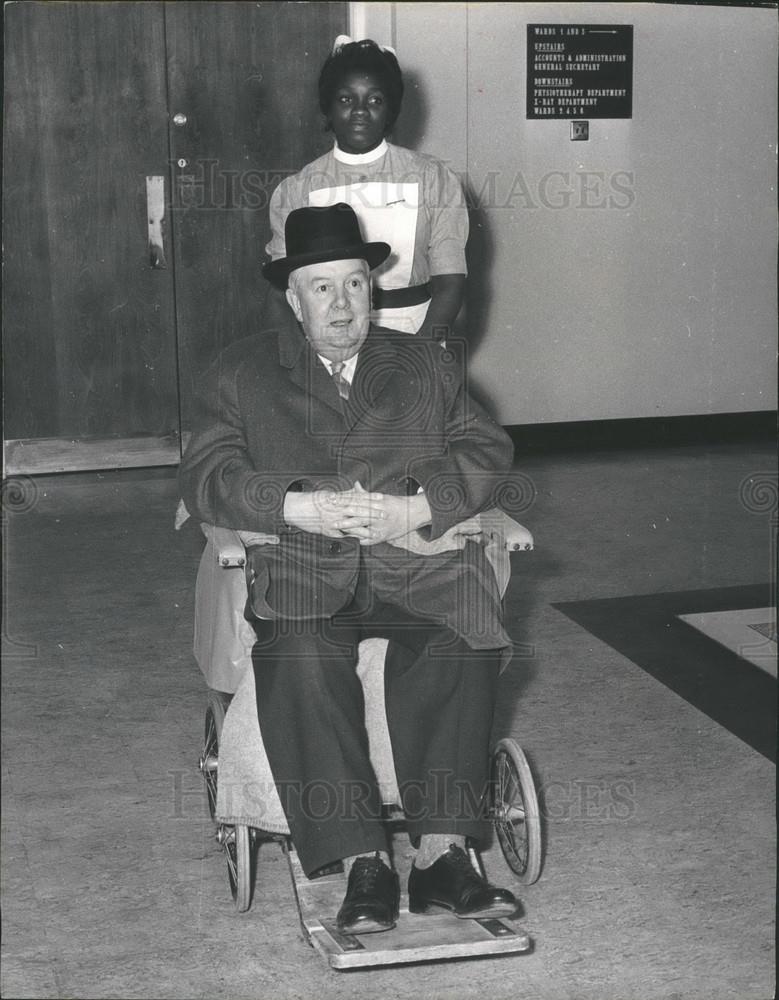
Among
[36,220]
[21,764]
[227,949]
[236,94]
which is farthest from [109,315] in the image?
[227,949]

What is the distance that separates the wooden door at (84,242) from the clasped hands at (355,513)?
3.56 metres

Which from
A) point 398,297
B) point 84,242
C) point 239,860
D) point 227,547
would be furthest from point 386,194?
point 84,242

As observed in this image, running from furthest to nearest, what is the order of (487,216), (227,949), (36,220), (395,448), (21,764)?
1. (487,216)
2. (36,220)
3. (21,764)
4. (395,448)
5. (227,949)

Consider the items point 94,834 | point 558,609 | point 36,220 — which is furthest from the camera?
point 36,220

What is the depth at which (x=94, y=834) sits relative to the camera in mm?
2600

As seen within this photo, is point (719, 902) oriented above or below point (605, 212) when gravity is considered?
below

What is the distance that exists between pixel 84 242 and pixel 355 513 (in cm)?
372

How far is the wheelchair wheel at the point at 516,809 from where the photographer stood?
229 centimetres

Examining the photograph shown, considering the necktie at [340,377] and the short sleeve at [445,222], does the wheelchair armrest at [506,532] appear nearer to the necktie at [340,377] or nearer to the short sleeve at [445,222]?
the necktie at [340,377]

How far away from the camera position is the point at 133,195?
18.2 ft

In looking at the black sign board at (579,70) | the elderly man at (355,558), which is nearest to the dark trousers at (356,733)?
the elderly man at (355,558)

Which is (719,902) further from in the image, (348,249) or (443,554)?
(348,249)

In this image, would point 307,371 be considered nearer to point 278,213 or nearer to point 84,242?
point 278,213

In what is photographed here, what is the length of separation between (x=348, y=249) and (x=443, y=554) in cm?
56
